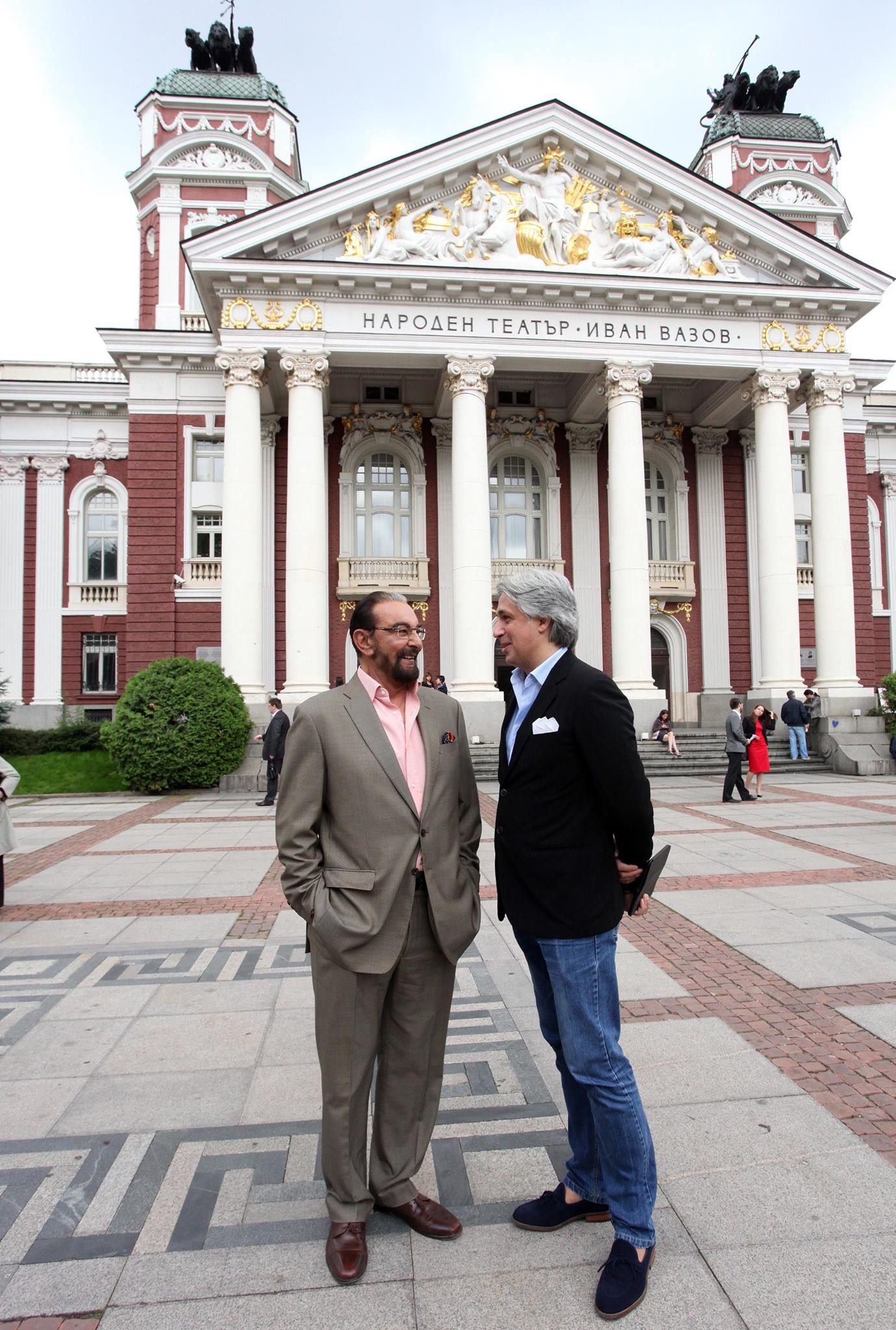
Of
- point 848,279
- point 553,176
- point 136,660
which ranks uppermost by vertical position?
point 553,176

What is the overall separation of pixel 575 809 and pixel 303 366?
73.0 feet

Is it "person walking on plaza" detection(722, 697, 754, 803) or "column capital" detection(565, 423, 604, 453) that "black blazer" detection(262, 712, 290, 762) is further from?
"column capital" detection(565, 423, 604, 453)

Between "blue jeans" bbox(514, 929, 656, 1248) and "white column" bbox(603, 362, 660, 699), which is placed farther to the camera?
"white column" bbox(603, 362, 660, 699)

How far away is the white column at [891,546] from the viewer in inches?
1325

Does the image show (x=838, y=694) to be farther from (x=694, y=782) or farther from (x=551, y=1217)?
(x=551, y=1217)

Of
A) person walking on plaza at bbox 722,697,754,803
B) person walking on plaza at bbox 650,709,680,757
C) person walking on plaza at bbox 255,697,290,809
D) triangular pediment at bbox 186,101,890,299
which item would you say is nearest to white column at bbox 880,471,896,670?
triangular pediment at bbox 186,101,890,299

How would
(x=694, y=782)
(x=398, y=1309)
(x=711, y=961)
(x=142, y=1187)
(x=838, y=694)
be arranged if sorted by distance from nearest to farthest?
1. (x=398, y=1309)
2. (x=142, y=1187)
3. (x=711, y=961)
4. (x=694, y=782)
5. (x=838, y=694)

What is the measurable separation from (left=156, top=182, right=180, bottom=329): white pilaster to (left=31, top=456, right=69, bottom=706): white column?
20.5 feet

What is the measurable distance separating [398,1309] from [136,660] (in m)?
26.0

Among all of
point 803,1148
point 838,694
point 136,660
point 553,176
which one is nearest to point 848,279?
point 553,176

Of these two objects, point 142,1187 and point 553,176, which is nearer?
point 142,1187

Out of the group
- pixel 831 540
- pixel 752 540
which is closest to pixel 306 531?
pixel 831 540

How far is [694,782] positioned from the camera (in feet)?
62.9

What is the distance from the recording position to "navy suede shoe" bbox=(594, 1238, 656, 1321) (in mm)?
2518
